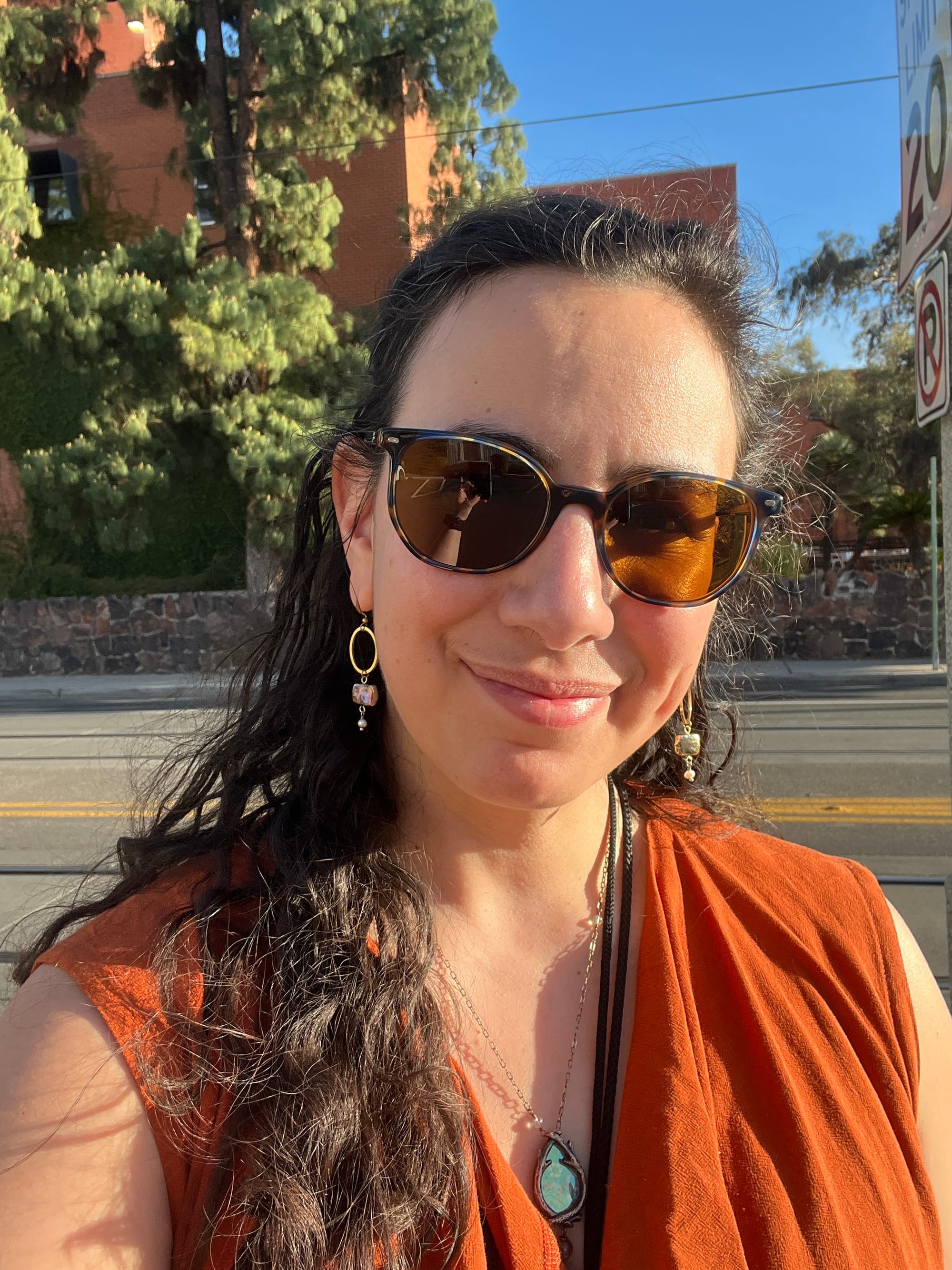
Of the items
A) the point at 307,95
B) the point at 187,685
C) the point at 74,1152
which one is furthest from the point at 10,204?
the point at 74,1152

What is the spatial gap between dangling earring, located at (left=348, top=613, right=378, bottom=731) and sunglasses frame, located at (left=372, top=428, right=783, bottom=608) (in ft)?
0.81

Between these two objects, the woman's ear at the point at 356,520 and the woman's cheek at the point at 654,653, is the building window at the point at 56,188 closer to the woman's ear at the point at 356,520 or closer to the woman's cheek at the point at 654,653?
the woman's ear at the point at 356,520

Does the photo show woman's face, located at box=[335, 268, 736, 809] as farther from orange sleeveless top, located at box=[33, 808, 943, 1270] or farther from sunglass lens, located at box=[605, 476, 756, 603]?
orange sleeveless top, located at box=[33, 808, 943, 1270]

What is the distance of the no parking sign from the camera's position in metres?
2.90

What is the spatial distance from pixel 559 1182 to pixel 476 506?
85 centimetres

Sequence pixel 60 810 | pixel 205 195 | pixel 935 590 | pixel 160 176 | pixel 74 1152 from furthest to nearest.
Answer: pixel 160 176 < pixel 205 195 < pixel 935 590 < pixel 60 810 < pixel 74 1152

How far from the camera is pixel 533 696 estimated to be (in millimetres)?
1212

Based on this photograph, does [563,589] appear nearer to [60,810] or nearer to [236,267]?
[60,810]

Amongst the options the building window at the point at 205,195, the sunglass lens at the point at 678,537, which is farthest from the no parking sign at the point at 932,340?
the building window at the point at 205,195

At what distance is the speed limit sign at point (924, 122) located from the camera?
2354mm

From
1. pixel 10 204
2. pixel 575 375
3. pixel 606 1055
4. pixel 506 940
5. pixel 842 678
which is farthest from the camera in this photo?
pixel 10 204

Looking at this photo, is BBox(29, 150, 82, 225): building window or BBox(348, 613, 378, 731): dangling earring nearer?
BBox(348, 613, 378, 731): dangling earring

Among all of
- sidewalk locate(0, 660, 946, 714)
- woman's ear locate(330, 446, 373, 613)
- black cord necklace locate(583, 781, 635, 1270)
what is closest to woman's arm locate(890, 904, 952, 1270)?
black cord necklace locate(583, 781, 635, 1270)

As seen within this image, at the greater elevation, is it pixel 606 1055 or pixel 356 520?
pixel 356 520
